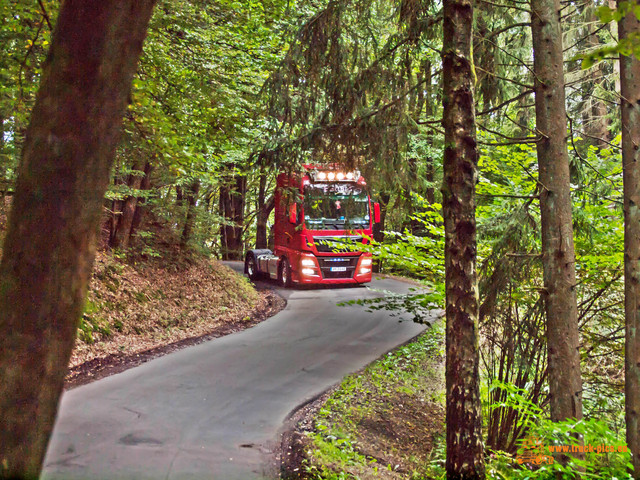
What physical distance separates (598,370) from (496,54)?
17.7 feet

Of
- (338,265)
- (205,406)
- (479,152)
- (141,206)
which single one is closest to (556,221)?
(479,152)

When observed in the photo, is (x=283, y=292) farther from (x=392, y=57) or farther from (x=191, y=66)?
(x=392, y=57)

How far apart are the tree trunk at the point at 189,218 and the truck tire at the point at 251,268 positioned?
16.4 feet

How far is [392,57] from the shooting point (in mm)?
6441

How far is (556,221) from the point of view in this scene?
213 inches

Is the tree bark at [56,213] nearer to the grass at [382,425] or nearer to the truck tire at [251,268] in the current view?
the grass at [382,425]

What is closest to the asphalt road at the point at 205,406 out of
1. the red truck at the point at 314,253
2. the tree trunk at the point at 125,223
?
the tree trunk at the point at 125,223

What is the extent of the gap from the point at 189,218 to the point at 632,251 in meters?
10.9

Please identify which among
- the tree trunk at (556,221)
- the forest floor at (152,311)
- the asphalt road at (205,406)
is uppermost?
the tree trunk at (556,221)

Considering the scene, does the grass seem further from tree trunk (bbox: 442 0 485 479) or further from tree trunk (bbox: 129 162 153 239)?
tree trunk (bbox: 129 162 153 239)

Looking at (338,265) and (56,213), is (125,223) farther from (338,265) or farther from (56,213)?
(56,213)

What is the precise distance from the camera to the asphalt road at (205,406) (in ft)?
14.9

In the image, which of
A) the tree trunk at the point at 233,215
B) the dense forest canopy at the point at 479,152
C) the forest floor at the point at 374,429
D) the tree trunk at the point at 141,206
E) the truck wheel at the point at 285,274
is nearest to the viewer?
the forest floor at the point at 374,429

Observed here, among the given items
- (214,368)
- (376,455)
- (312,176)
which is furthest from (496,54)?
(214,368)
